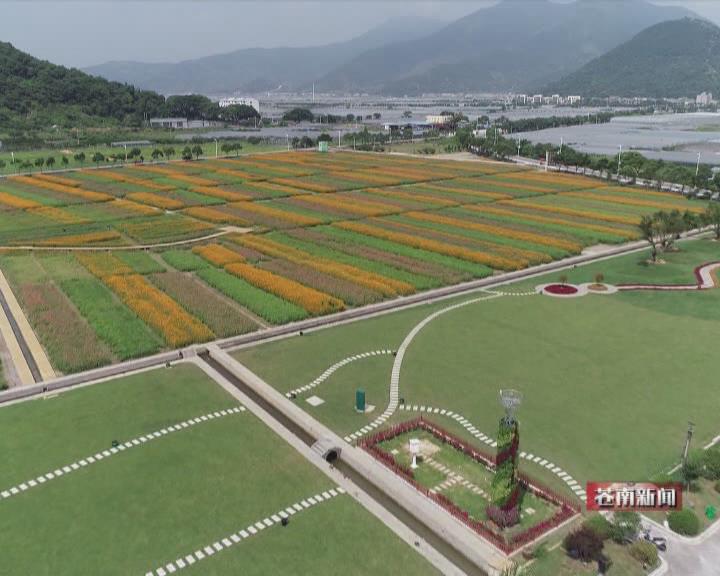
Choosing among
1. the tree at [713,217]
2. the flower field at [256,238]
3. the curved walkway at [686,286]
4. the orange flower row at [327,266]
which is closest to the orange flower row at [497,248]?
the flower field at [256,238]

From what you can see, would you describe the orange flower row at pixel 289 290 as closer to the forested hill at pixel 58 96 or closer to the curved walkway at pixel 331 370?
the curved walkway at pixel 331 370

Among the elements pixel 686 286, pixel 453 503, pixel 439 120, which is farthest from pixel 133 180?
pixel 439 120

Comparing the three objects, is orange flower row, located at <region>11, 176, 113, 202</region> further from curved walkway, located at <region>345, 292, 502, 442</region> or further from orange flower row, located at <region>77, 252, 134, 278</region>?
curved walkway, located at <region>345, 292, 502, 442</region>

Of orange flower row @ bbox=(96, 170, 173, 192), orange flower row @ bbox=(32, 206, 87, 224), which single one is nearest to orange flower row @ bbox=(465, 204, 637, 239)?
orange flower row @ bbox=(96, 170, 173, 192)

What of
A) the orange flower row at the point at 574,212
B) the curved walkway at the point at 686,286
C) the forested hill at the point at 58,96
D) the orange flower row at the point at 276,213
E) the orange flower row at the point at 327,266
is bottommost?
the curved walkway at the point at 686,286

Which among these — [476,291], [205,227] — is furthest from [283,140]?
[476,291]

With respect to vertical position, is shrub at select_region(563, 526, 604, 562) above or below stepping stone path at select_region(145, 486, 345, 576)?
above
